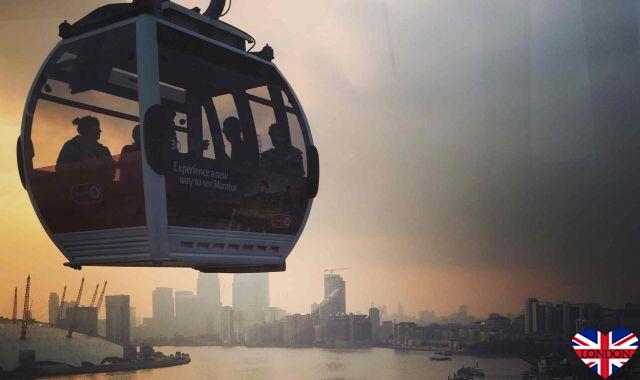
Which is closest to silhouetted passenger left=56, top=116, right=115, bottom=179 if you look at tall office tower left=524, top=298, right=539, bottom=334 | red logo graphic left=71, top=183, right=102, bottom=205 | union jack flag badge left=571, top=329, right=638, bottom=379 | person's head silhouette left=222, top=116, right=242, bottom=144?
red logo graphic left=71, top=183, right=102, bottom=205

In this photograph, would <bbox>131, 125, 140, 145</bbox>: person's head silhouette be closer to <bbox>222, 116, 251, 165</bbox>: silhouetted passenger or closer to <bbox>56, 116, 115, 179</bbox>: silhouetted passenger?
<bbox>56, 116, 115, 179</bbox>: silhouetted passenger

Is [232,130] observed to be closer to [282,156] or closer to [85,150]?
[282,156]

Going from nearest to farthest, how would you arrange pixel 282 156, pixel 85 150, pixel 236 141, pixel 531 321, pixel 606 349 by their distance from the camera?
pixel 85 150, pixel 236 141, pixel 282 156, pixel 606 349, pixel 531 321

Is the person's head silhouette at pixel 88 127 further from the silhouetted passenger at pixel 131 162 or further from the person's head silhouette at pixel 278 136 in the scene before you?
the person's head silhouette at pixel 278 136

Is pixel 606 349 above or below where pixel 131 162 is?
below

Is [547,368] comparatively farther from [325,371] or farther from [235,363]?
[235,363]

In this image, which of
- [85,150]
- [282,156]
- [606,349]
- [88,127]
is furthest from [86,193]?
[606,349]

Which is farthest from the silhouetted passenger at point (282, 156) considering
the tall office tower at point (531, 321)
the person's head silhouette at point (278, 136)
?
the tall office tower at point (531, 321)
